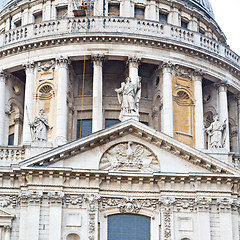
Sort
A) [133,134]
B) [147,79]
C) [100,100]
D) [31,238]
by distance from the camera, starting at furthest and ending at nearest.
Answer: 1. [147,79]
2. [100,100]
3. [133,134]
4. [31,238]

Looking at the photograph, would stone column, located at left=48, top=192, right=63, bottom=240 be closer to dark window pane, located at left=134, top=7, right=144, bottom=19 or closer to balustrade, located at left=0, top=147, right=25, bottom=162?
balustrade, located at left=0, top=147, right=25, bottom=162

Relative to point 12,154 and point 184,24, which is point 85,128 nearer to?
point 184,24

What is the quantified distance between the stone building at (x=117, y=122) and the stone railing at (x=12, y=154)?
45 mm

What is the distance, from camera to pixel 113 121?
161ft

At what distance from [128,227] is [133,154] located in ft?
10.6

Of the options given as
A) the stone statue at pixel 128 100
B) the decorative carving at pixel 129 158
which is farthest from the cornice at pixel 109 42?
the decorative carving at pixel 129 158

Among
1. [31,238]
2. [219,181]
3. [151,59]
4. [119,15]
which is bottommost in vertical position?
[31,238]

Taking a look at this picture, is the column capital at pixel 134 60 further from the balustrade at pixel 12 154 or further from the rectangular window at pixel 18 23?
the balustrade at pixel 12 154

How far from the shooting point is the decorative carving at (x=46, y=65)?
4862 cm

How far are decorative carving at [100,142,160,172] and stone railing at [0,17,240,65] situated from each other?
12643 millimetres

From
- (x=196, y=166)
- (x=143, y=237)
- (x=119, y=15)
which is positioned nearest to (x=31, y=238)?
(x=143, y=237)

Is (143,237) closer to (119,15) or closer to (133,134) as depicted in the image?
(133,134)

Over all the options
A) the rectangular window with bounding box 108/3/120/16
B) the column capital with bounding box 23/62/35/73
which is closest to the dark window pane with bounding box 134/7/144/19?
the rectangular window with bounding box 108/3/120/16

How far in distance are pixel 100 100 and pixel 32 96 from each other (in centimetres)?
404
